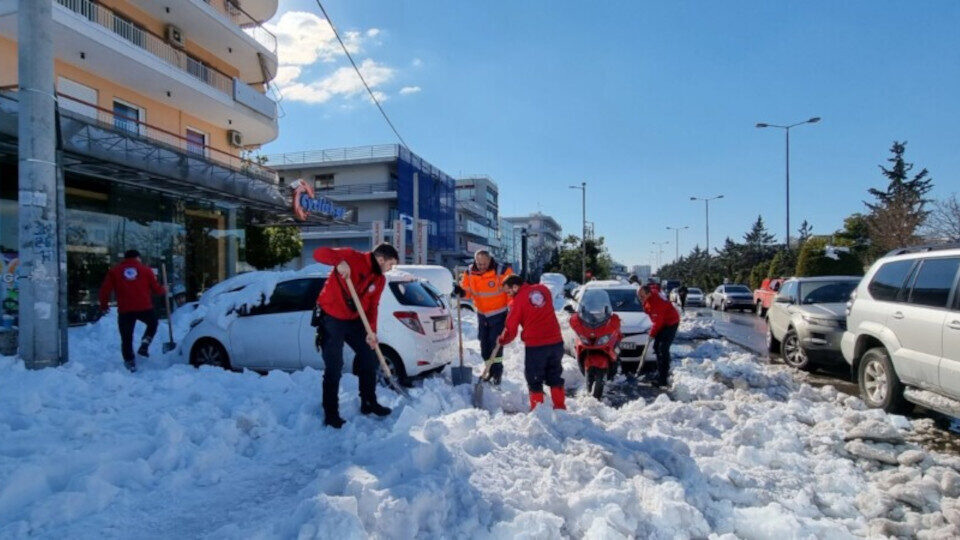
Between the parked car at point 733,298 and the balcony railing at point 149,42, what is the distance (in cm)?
2434

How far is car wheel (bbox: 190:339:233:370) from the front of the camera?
7.70 metres

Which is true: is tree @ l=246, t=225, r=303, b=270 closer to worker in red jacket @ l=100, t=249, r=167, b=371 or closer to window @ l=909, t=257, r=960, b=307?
worker in red jacket @ l=100, t=249, r=167, b=371

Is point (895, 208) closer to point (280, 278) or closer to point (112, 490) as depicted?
point (280, 278)

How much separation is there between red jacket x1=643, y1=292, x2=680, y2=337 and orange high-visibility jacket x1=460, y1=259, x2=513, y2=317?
2.36 m

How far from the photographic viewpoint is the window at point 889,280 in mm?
6117

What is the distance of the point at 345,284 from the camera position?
5.09 m

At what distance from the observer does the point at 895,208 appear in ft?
84.0

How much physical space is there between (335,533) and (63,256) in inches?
222

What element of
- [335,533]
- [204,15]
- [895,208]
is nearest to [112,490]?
[335,533]

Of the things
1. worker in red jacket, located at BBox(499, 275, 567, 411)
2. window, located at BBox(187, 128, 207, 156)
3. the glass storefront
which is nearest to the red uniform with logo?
worker in red jacket, located at BBox(499, 275, 567, 411)

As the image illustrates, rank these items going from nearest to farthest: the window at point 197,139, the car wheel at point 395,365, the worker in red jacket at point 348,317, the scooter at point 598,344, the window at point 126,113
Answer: the worker in red jacket at point 348,317
the car wheel at point 395,365
the scooter at point 598,344
the window at point 126,113
the window at point 197,139

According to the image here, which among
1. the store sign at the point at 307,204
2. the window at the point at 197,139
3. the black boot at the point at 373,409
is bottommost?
the black boot at the point at 373,409

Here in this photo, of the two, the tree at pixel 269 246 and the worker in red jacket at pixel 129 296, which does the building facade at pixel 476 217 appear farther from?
the worker in red jacket at pixel 129 296

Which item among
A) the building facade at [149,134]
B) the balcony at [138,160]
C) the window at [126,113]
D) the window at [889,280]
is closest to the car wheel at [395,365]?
the balcony at [138,160]
